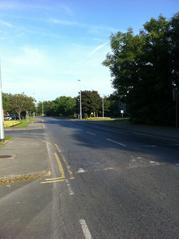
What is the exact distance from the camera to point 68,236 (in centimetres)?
608

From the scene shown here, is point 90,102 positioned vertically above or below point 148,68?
below

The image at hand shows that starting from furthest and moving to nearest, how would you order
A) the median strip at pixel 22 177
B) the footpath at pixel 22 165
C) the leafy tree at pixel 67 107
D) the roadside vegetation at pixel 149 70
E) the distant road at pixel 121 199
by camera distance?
the leafy tree at pixel 67 107
the roadside vegetation at pixel 149 70
the footpath at pixel 22 165
the median strip at pixel 22 177
the distant road at pixel 121 199

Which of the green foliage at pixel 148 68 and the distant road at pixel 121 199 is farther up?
the green foliage at pixel 148 68

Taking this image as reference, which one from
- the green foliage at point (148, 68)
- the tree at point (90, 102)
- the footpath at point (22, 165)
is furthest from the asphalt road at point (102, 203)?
the tree at point (90, 102)

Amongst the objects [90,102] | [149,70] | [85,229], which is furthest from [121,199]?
[90,102]

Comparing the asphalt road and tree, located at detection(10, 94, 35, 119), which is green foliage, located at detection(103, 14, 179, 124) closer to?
the asphalt road

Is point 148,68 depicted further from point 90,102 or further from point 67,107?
point 67,107

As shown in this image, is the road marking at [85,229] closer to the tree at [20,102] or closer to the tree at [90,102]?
the tree at [90,102]

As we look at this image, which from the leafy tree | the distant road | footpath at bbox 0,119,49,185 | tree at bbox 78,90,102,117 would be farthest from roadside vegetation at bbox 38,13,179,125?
the leafy tree

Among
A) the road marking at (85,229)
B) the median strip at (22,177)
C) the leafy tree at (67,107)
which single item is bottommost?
the median strip at (22,177)

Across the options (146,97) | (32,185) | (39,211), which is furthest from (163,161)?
(146,97)

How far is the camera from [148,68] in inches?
1521

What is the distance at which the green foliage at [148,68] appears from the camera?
3578 cm

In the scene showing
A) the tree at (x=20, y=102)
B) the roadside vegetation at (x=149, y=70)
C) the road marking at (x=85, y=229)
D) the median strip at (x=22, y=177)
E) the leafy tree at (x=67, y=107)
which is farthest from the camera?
the leafy tree at (x=67, y=107)
